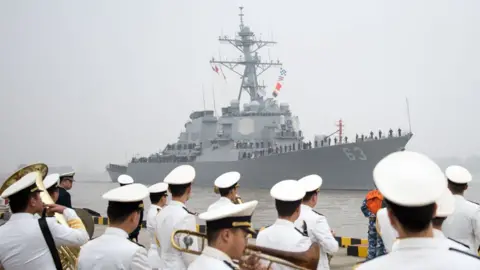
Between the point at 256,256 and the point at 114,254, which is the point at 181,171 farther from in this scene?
the point at 256,256

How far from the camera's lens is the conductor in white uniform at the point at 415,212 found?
1599 mm

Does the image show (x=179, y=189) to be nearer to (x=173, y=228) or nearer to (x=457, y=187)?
(x=173, y=228)

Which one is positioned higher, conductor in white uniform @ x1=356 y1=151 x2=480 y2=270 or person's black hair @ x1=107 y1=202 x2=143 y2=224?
conductor in white uniform @ x1=356 y1=151 x2=480 y2=270

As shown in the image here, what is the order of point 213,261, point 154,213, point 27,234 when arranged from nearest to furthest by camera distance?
point 213,261 → point 27,234 → point 154,213

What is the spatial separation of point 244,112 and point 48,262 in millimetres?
32672

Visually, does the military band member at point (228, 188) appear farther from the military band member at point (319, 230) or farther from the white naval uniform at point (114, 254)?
the white naval uniform at point (114, 254)

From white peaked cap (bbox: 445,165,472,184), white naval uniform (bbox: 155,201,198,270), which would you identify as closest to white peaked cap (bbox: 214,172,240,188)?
white naval uniform (bbox: 155,201,198,270)

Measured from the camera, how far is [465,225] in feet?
12.3

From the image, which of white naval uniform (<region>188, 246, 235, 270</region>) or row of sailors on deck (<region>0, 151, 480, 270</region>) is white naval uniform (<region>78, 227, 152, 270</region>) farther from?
white naval uniform (<region>188, 246, 235, 270</region>)

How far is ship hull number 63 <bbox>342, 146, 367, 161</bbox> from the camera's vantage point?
1061 inches

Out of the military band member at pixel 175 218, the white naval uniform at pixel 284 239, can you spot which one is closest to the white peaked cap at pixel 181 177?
the military band member at pixel 175 218

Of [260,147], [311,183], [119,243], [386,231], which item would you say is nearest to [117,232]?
[119,243]

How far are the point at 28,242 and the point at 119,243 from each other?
684mm

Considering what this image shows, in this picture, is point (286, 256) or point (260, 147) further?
point (260, 147)
